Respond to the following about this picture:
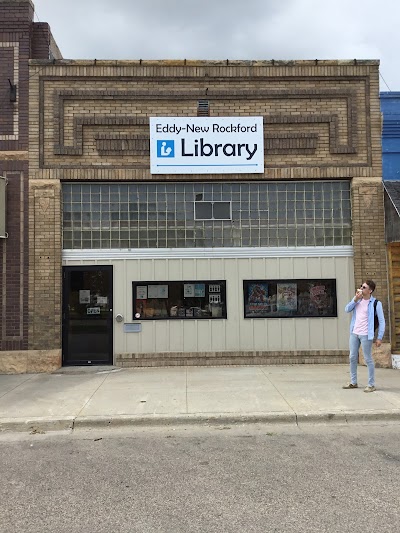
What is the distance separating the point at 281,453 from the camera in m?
5.24

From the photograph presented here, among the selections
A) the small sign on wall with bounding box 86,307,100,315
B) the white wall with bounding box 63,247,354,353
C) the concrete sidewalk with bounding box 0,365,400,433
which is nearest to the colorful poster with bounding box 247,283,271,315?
the white wall with bounding box 63,247,354,353

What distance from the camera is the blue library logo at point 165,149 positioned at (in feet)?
32.7

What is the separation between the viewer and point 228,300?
32.9 ft

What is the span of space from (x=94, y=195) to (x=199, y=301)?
10.8 feet

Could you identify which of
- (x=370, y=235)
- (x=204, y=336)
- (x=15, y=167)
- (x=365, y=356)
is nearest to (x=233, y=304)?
(x=204, y=336)

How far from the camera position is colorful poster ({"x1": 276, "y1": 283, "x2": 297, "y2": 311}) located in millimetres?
10172

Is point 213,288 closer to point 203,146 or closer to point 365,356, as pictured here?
point 203,146

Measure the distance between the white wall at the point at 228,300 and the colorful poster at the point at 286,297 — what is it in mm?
237

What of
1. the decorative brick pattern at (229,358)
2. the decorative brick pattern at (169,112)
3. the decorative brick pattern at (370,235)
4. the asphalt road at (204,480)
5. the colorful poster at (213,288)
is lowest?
the asphalt road at (204,480)

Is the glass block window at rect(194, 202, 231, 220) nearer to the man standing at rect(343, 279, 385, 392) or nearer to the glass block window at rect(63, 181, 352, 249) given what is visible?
the glass block window at rect(63, 181, 352, 249)

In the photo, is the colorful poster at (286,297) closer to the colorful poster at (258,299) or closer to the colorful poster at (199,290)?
the colorful poster at (258,299)

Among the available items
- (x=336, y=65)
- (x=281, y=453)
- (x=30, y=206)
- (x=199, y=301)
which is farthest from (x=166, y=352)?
(x=336, y=65)

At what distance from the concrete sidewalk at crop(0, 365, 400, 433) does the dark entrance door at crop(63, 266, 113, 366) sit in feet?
1.15

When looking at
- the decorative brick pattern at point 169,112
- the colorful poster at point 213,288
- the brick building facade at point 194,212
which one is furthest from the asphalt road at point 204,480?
the decorative brick pattern at point 169,112
